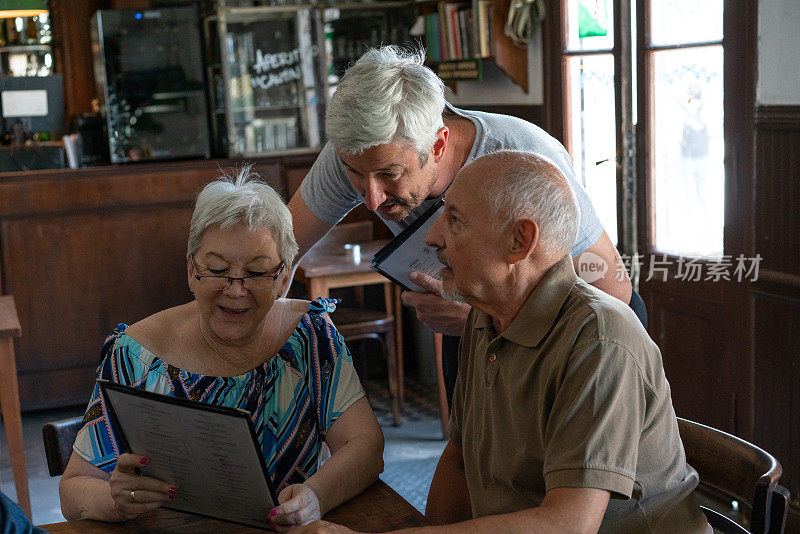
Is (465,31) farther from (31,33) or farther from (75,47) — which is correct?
(31,33)

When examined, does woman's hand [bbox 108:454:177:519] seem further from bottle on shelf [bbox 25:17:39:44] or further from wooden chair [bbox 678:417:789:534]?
bottle on shelf [bbox 25:17:39:44]

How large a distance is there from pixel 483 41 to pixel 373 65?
276cm

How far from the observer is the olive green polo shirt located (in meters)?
1.30

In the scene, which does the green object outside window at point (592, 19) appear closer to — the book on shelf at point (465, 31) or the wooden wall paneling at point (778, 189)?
the book on shelf at point (465, 31)

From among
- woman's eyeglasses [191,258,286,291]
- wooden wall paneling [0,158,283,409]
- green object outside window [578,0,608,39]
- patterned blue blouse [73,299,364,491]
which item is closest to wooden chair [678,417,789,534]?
patterned blue blouse [73,299,364,491]

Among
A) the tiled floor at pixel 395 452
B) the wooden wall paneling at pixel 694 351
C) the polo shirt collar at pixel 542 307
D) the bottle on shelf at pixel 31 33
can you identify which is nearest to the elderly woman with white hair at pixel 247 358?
the polo shirt collar at pixel 542 307

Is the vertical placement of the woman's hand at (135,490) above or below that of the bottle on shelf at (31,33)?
below

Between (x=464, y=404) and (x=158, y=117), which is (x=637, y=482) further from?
(x=158, y=117)

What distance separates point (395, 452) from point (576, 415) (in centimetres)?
303

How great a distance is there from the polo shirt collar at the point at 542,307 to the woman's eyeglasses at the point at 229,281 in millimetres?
574

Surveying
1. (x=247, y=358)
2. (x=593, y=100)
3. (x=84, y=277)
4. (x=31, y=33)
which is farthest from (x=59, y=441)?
(x=31, y=33)

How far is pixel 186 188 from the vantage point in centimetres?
514

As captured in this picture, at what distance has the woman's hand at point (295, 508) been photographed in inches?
58.8

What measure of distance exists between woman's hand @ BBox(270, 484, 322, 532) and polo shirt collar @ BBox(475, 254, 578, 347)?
0.44 m
